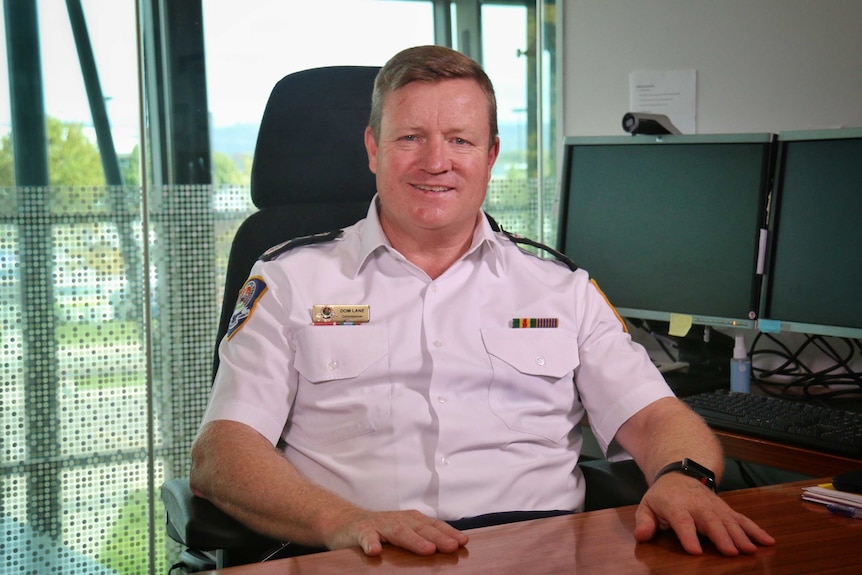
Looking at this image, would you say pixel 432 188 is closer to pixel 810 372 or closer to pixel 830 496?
pixel 830 496

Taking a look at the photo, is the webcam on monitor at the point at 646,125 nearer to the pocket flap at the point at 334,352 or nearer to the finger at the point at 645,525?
the pocket flap at the point at 334,352

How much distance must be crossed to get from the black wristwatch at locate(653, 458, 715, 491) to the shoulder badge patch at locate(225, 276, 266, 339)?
754 millimetres

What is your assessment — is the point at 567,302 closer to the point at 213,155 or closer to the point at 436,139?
the point at 436,139

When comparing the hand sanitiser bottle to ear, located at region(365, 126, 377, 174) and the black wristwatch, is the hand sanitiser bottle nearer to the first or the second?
the black wristwatch

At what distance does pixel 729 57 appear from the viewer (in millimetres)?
2525

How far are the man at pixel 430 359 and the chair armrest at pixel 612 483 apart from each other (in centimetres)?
2

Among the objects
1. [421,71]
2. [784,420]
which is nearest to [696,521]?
[784,420]

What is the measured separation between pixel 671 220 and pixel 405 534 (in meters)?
1.41

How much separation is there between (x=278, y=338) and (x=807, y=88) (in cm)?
163

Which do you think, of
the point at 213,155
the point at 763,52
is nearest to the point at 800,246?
the point at 763,52

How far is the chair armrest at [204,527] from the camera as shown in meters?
1.36

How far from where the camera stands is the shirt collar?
66.3 inches

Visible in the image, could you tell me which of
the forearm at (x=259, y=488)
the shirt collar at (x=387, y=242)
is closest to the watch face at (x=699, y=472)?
the forearm at (x=259, y=488)

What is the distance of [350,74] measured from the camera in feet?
5.81
